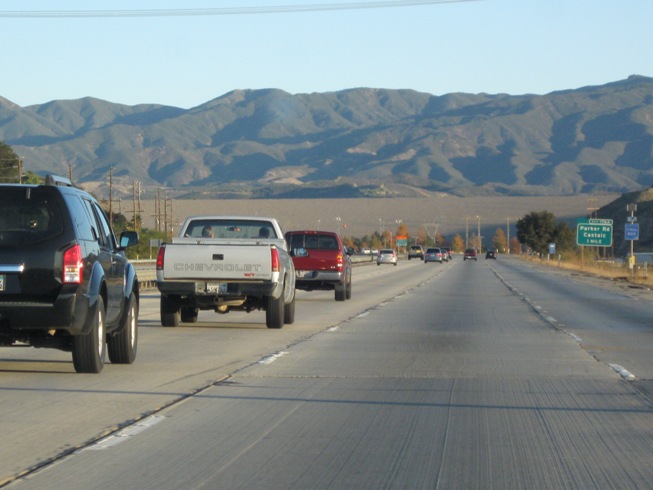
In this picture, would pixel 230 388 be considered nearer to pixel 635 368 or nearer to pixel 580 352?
pixel 635 368

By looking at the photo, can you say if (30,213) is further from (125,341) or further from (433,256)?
(433,256)

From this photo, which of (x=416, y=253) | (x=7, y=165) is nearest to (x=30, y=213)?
(x=7, y=165)

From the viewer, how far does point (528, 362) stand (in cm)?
1628

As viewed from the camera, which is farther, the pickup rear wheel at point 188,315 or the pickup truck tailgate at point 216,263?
the pickup rear wheel at point 188,315

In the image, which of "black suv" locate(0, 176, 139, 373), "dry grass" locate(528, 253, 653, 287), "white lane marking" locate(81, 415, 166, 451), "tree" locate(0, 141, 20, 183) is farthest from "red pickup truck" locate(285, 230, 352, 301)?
"tree" locate(0, 141, 20, 183)

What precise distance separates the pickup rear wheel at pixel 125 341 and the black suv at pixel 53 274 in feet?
2.77

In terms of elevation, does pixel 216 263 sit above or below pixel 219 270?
above

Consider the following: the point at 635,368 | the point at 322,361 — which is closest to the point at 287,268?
the point at 322,361

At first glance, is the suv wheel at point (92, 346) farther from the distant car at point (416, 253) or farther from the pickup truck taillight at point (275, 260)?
the distant car at point (416, 253)

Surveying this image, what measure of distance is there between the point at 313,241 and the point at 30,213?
2112cm

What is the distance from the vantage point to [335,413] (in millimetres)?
11281

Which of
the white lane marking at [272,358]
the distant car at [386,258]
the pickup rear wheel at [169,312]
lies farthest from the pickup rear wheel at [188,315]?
the distant car at [386,258]

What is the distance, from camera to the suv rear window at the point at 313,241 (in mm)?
34000

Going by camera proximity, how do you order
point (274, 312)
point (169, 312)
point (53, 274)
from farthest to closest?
point (169, 312) < point (274, 312) < point (53, 274)
